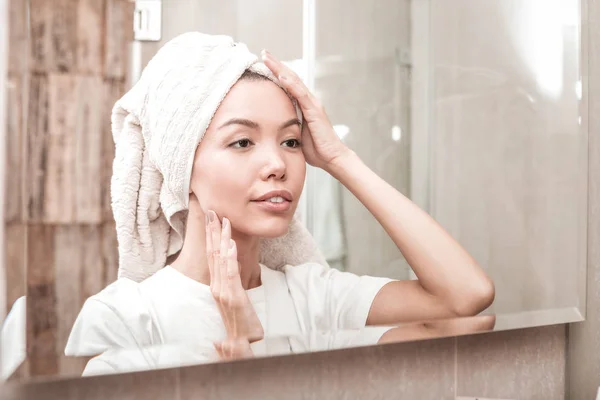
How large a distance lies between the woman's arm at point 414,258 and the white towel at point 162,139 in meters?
0.25

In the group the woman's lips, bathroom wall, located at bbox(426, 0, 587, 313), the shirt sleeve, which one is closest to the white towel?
the woman's lips

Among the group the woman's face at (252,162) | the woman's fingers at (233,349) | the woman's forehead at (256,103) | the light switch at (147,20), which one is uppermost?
the light switch at (147,20)

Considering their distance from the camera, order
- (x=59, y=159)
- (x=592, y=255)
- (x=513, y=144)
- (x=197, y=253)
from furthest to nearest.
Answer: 1. (x=592, y=255)
2. (x=513, y=144)
3. (x=197, y=253)
4. (x=59, y=159)

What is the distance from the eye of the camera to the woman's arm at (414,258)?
0.96 m

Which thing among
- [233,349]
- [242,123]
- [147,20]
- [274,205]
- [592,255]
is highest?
[147,20]

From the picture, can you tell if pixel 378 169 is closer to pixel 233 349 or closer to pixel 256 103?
pixel 256 103

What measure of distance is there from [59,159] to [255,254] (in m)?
0.31

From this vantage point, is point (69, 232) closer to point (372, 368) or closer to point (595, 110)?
point (372, 368)

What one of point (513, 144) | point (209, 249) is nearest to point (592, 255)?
point (513, 144)

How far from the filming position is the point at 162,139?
2.58 ft

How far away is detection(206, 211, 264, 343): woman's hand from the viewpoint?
2.73ft

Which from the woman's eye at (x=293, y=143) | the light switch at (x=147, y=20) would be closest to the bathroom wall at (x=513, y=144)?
the woman's eye at (x=293, y=143)

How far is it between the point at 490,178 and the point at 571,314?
0.36 metres

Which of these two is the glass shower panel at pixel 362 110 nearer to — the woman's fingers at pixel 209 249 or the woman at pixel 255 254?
the woman at pixel 255 254
